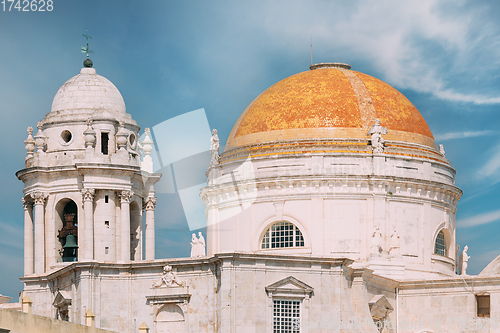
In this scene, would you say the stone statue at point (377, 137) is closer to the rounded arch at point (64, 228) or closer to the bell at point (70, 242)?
the rounded arch at point (64, 228)

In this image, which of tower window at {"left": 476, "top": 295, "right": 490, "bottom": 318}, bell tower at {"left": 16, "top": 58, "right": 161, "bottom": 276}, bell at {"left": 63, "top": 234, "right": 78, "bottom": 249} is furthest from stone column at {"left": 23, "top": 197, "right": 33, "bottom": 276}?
tower window at {"left": 476, "top": 295, "right": 490, "bottom": 318}

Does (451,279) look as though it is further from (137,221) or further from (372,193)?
(137,221)

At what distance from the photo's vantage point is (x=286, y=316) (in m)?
58.8

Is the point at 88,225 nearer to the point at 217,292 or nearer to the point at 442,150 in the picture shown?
the point at 217,292

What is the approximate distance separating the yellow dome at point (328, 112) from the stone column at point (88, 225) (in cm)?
1601

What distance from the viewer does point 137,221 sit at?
62938mm

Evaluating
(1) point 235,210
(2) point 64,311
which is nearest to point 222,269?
(2) point 64,311

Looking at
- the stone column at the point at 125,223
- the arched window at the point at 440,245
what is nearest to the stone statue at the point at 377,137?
the arched window at the point at 440,245

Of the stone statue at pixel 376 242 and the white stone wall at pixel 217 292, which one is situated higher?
the stone statue at pixel 376 242

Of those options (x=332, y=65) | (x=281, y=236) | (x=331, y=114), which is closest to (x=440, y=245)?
(x=281, y=236)

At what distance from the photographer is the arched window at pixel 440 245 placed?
74.2 metres

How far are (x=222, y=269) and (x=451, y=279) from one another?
16.6m

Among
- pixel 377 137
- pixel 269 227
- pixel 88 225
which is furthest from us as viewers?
pixel 269 227

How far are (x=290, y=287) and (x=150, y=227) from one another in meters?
8.83
